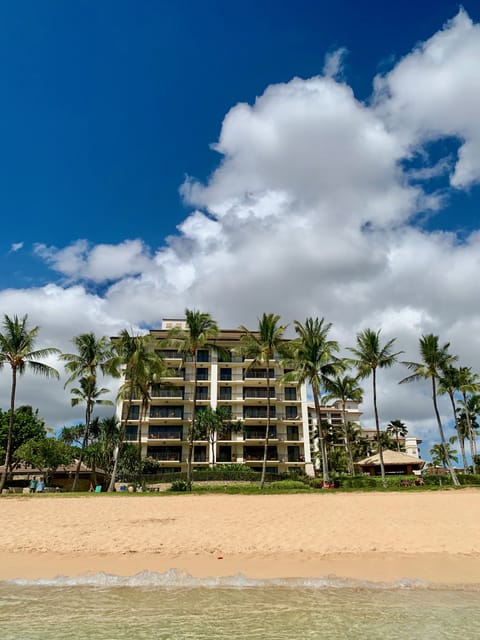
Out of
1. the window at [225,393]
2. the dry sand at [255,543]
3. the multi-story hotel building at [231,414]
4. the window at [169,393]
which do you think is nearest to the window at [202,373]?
the multi-story hotel building at [231,414]

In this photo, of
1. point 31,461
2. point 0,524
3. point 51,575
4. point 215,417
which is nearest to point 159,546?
point 51,575

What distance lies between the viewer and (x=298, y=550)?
11539 mm

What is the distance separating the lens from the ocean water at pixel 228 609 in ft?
20.0

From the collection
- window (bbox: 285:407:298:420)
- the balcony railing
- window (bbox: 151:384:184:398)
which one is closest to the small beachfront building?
window (bbox: 285:407:298:420)

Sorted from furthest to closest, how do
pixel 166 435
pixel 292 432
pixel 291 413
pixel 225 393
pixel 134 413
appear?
pixel 225 393 → pixel 291 413 → pixel 292 432 → pixel 134 413 → pixel 166 435

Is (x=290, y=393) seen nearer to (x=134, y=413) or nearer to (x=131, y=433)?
(x=134, y=413)

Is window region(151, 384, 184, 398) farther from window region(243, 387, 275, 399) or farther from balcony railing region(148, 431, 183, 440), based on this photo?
window region(243, 387, 275, 399)

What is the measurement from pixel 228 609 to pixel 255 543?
5.35 metres

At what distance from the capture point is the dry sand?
398 inches

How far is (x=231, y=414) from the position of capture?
187 feet

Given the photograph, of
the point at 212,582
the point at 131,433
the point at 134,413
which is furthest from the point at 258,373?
the point at 212,582

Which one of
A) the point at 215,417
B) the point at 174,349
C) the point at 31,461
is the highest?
the point at 174,349

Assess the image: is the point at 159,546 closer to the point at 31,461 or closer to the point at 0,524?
the point at 0,524

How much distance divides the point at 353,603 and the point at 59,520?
12.4 m
